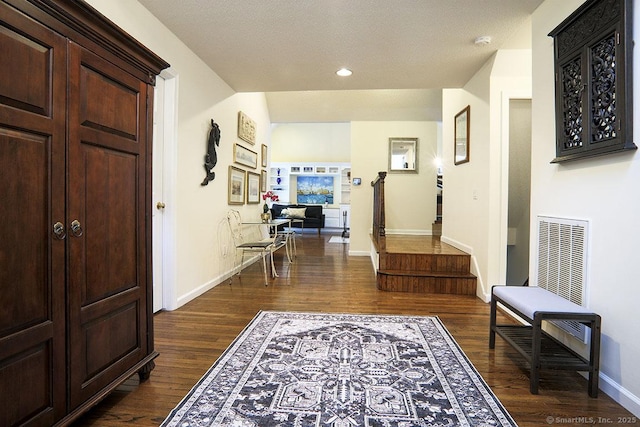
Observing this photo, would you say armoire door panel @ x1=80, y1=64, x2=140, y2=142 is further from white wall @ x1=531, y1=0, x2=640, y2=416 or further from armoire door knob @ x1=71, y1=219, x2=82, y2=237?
white wall @ x1=531, y1=0, x2=640, y2=416

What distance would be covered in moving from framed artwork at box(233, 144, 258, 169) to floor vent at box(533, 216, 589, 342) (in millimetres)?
3549

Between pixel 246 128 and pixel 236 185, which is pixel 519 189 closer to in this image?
pixel 236 185

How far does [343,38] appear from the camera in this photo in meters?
2.93

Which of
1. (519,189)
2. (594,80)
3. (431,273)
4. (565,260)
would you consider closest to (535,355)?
(565,260)

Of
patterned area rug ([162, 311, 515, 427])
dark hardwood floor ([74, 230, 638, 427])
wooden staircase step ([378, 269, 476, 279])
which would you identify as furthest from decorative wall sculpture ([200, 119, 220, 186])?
wooden staircase step ([378, 269, 476, 279])

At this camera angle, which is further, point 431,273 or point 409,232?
point 409,232

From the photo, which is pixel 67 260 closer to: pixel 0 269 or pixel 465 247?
pixel 0 269

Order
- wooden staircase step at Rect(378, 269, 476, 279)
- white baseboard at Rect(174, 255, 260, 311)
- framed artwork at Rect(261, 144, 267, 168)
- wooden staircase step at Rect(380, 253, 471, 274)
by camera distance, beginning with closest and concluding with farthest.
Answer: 1. white baseboard at Rect(174, 255, 260, 311)
2. wooden staircase step at Rect(378, 269, 476, 279)
3. wooden staircase step at Rect(380, 253, 471, 274)
4. framed artwork at Rect(261, 144, 267, 168)

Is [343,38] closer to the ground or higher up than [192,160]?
higher up

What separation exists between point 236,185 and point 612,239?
156 inches

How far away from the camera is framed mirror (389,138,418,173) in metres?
6.68

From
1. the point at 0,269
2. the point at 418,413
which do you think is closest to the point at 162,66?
the point at 0,269

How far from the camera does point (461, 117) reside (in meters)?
4.34

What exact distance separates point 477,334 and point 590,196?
1.27 m
